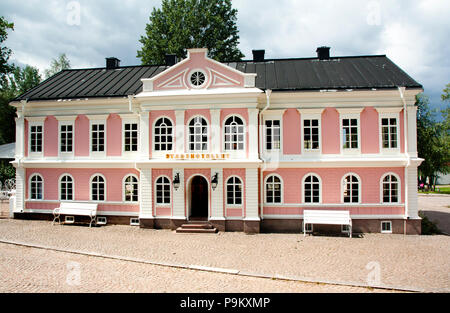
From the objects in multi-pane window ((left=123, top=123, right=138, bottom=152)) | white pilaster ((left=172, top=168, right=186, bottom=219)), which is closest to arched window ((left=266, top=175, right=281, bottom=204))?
white pilaster ((left=172, top=168, right=186, bottom=219))

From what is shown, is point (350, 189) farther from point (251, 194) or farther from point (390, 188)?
point (251, 194)

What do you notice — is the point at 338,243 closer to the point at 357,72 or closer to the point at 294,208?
the point at 294,208

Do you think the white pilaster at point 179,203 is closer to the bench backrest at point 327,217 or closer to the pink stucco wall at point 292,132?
the pink stucco wall at point 292,132

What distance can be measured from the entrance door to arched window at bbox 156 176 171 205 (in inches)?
58.5

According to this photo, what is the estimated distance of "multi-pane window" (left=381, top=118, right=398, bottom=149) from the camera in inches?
596

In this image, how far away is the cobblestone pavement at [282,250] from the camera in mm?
9203

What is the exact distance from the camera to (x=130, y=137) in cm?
1677

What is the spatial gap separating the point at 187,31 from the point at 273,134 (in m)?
16.8

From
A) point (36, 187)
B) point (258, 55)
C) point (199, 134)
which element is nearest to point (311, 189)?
point (199, 134)

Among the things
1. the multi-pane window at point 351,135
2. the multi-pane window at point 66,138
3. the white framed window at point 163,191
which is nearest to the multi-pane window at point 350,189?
the multi-pane window at point 351,135

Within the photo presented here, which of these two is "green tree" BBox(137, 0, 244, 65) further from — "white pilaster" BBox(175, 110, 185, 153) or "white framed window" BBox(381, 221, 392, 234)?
"white framed window" BBox(381, 221, 392, 234)

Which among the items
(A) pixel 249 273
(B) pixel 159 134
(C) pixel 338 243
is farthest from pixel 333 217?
(B) pixel 159 134

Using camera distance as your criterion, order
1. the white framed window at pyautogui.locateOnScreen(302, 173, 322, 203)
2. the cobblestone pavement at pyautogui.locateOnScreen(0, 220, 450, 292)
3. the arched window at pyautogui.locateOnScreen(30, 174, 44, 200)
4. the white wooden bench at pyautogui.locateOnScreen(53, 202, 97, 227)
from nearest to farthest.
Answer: the cobblestone pavement at pyautogui.locateOnScreen(0, 220, 450, 292), the white framed window at pyautogui.locateOnScreen(302, 173, 322, 203), the white wooden bench at pyautogui.locateOnScreen(53, 202, 97, 227), the arched window at pyautogui.locateOnScreen(30, 174, 44, 200)
